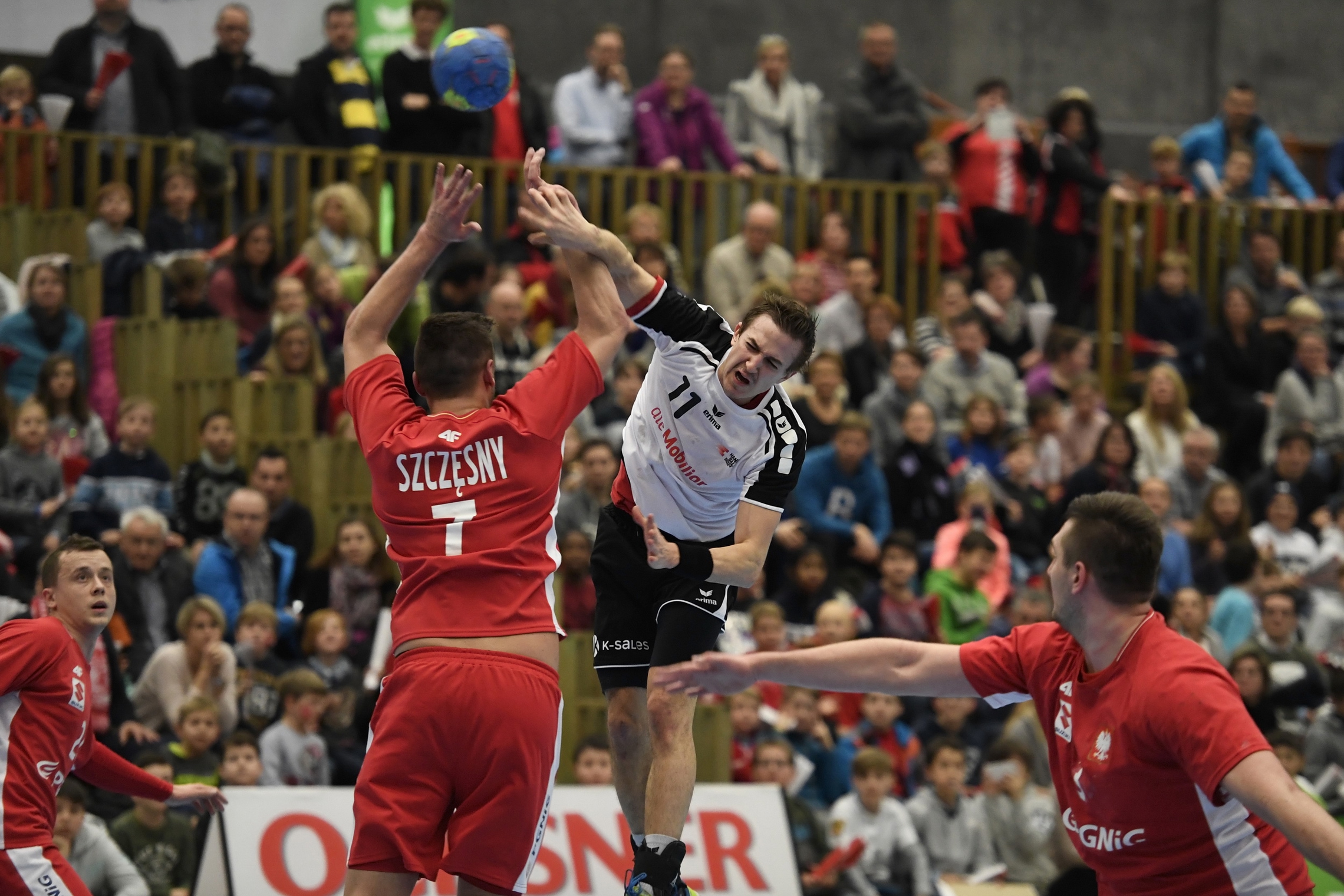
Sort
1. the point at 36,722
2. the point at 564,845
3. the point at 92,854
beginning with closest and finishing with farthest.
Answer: the point at 36,722 → the point at 92,854 → the point at 564,845

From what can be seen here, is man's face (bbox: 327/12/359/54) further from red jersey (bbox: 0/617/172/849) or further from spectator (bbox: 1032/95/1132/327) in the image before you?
red jersey (bbox: 0/617/172/849)

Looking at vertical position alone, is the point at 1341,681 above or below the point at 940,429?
below

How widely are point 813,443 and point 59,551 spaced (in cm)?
774

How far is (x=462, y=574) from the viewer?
19.6ft

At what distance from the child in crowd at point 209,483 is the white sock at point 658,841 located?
6.24 metres

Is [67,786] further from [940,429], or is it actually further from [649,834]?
[940,429]

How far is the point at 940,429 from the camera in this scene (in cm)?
1477

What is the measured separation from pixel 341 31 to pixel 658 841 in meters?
10.0

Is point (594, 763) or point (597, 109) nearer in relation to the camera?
point (594, 763)

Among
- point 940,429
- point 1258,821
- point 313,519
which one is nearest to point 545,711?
point 1258,821

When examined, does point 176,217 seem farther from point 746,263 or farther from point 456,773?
point 456,773

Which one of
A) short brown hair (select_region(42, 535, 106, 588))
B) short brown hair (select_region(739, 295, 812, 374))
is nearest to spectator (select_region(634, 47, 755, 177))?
short brown hair (select_region(739, 295, 812, 374))

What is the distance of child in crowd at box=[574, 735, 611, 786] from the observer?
11062 mm

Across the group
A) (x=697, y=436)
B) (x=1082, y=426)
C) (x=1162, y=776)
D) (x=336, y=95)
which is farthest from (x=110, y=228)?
(x=1162, y=776)
